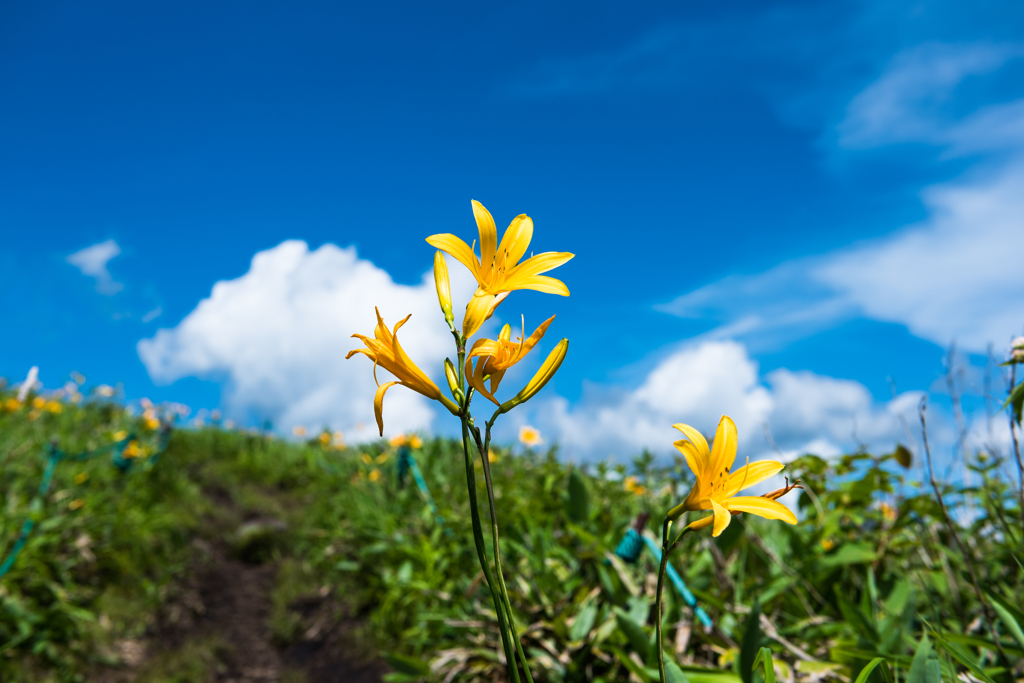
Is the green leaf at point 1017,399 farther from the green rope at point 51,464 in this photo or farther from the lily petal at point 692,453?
the green rope at point 51,464

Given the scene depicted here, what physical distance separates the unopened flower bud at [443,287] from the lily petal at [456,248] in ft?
0.11

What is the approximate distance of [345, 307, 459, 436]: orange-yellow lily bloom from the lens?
0.79m

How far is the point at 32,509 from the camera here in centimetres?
409

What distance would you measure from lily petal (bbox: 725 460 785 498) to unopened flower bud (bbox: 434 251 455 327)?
449 mm

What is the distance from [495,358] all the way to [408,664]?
1699 mm

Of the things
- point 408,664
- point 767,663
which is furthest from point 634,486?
point 767,663

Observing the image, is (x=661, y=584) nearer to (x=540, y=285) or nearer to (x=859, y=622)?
(x=540, y=285)

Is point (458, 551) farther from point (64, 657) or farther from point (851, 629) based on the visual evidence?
point (64, 657)

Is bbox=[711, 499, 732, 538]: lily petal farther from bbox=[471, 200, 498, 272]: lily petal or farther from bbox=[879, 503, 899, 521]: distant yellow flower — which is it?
bbox=[879, 503, 899, 521]: distant yellow flower

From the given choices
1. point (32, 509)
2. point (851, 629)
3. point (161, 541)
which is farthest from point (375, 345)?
point (161, 541)

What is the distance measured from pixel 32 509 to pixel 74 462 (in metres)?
1.34

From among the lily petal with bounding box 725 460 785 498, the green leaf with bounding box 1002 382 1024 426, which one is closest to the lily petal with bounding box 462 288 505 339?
the lily petal with bounding box 725 460 785 498

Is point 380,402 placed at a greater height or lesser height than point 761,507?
greater

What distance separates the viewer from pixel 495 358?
78cm
